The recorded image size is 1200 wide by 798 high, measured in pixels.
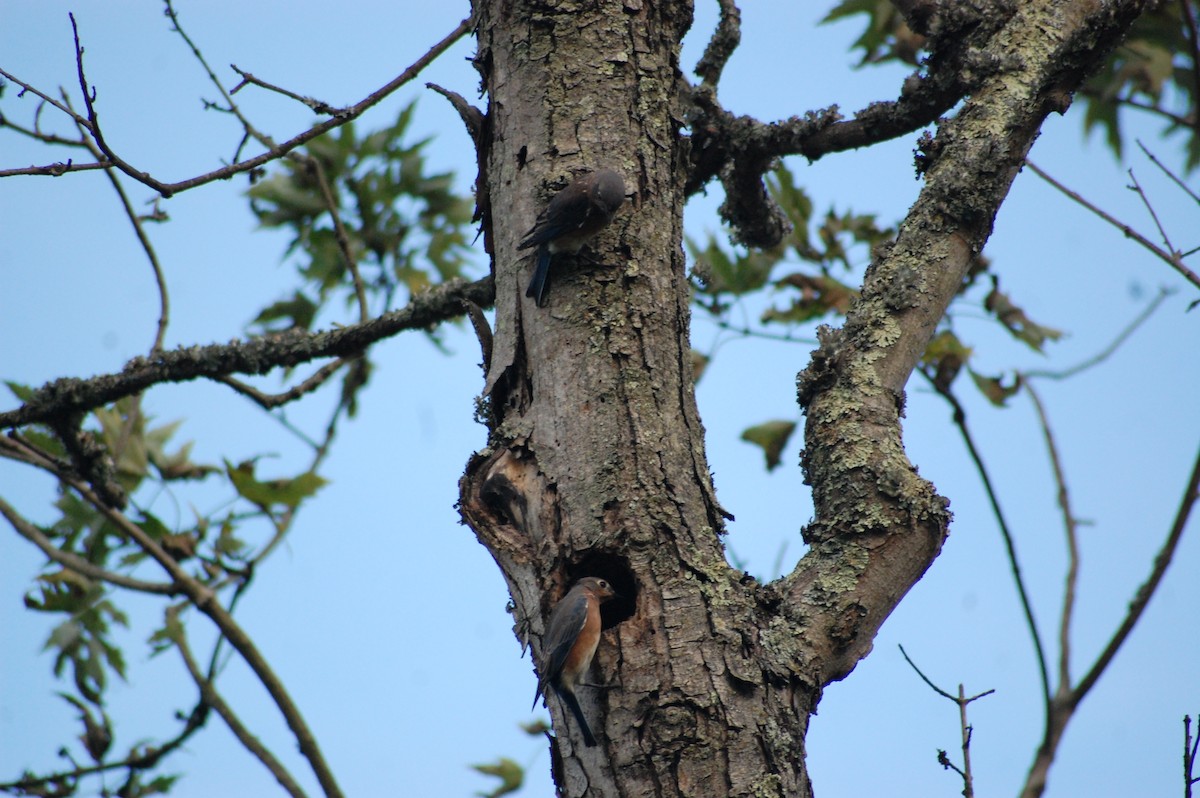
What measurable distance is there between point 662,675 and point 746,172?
1.86m

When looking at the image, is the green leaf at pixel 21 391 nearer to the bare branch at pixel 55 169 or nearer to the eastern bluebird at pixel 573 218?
the bare branch at pixel 55 169

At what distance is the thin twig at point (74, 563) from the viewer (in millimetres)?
3748

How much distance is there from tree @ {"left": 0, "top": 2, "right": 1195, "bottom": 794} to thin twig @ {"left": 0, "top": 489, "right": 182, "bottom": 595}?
20 mm

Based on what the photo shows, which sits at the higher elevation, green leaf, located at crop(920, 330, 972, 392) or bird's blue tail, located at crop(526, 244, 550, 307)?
green leaf, located at crop(920, 330, 972, 392)

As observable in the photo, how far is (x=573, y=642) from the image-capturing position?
7.40ft

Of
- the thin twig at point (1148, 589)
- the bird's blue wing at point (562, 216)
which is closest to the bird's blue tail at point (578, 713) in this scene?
the bird's blue wing at point (562, 216)

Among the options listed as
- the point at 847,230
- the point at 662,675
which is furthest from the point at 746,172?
the point at 662,675

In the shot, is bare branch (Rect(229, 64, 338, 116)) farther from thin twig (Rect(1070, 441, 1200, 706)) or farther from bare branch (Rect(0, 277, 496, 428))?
thin twig (Rect(1070, 441, 1200, 706))

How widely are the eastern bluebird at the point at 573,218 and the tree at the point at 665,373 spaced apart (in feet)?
0.21

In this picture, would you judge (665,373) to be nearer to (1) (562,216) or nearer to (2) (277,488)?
(1) (562,216)

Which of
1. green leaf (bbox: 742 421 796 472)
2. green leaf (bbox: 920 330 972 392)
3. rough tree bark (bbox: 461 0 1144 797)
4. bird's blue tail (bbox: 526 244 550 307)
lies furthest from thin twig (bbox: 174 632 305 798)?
green leaf (bbox: 920 330 972 392)

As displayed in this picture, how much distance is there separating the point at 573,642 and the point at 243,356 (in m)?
1.99

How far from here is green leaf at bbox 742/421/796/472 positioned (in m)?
4.61

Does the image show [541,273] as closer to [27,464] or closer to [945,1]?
[945,1]
